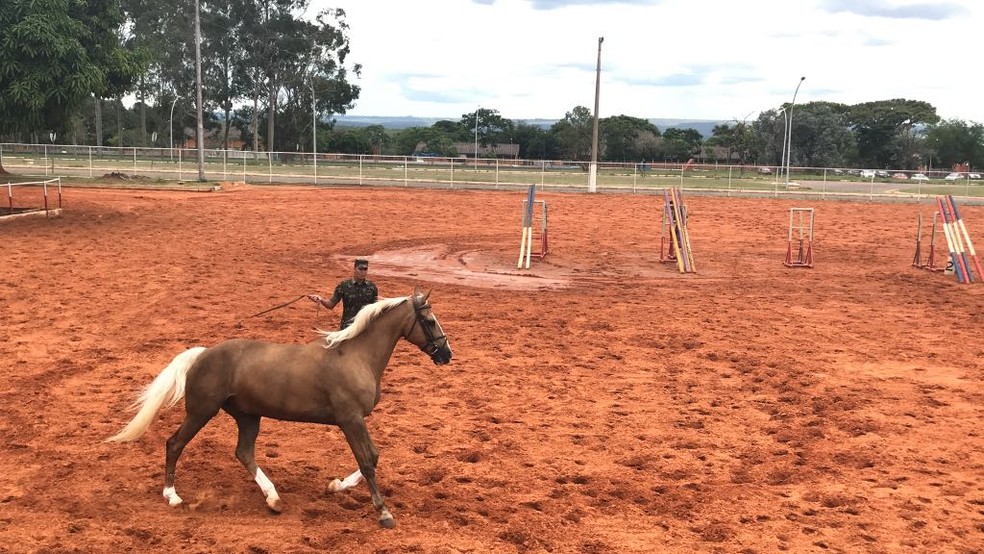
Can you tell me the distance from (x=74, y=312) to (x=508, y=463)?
8.84m

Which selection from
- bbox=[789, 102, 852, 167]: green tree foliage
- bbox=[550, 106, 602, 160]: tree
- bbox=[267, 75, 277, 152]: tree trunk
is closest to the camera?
bbox=[267, 75, 277, 152]: tree trunk

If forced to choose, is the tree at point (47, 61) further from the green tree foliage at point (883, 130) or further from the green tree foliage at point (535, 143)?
the green tree foliage at point (883, 130)

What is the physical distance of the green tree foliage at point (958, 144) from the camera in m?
92.4

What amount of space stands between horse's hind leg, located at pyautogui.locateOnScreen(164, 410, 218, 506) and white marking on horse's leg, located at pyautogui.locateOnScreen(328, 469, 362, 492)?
1161 millimetres

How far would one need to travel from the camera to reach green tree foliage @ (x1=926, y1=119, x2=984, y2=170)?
3639 inches

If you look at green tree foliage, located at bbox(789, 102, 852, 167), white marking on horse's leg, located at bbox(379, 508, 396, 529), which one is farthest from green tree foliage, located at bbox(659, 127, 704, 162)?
white marking on horse's leg, located at bbox(379, 508, 396, 529)

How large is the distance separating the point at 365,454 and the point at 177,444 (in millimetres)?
1553

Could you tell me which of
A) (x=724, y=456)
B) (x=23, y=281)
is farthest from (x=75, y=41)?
(x=724, y=456)

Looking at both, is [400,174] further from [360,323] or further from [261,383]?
[261,383]

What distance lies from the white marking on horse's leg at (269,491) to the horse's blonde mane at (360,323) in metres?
1.20

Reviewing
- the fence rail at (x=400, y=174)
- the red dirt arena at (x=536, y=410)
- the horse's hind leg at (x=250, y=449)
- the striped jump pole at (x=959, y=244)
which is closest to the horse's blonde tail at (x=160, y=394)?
the horse's hind leg at (x=250, y=449)

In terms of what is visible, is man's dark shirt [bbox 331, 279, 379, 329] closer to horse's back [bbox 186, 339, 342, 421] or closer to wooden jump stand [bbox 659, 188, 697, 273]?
horse's back [bbox 186, 339, 342, 421]

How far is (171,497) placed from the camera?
6480 millimetres

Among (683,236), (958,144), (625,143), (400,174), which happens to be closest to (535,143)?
(625,143)
